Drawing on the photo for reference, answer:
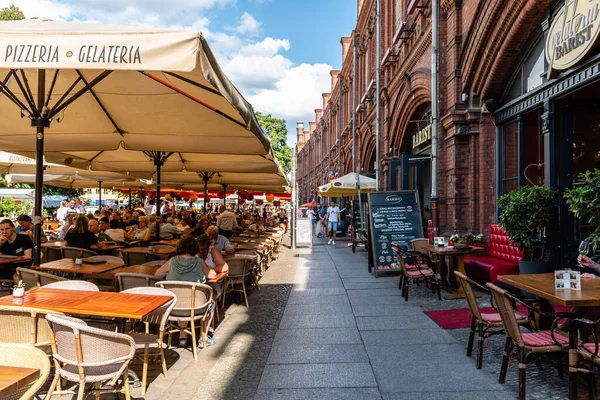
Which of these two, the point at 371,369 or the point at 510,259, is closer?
the point at 371,369

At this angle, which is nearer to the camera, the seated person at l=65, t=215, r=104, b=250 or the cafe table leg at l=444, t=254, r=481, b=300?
the cafe table leg at l=444, t=254, r=481, b=300

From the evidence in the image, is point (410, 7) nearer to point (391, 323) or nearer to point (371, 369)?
point (391, 323)

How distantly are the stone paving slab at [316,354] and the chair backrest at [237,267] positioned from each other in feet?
7.38

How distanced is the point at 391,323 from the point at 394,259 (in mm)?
4363

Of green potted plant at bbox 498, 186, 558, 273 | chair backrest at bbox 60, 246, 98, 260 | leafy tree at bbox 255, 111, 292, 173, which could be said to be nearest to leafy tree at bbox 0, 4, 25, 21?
leafy tree at bbox 255, 111, 292, 173

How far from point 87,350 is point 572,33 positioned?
7.27 meters

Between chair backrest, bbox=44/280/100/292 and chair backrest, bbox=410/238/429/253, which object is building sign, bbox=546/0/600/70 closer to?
chair backrest, bbox=410/238/429/253

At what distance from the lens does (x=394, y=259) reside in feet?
35.8

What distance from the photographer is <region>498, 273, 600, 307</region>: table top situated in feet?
12.7

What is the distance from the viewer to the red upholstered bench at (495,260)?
→ 328 inches

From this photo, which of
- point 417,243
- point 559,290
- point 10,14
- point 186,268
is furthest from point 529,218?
point 10,14

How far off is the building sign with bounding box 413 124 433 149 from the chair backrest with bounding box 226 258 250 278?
7145mm

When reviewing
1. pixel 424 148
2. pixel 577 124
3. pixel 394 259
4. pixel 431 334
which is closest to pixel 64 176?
pixel 394 259

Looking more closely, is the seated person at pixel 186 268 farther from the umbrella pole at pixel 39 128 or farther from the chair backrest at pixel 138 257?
the chair backrest at pixel 138 257
